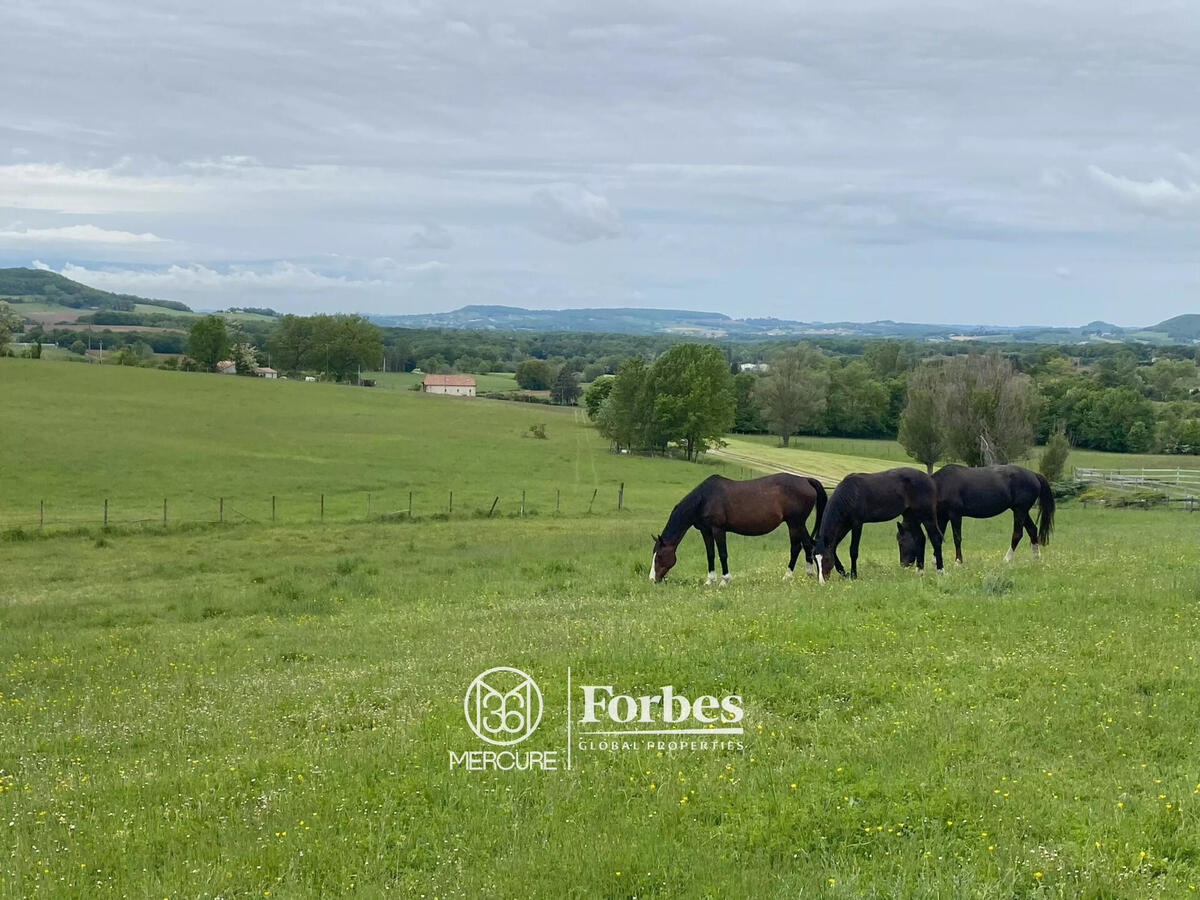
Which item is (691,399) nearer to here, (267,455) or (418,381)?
(267,455)

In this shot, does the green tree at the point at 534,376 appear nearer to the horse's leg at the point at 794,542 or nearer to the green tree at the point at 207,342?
the green tree at the point at 207,342

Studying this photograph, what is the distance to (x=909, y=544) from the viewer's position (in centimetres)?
1720

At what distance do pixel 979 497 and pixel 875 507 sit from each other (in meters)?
2.16

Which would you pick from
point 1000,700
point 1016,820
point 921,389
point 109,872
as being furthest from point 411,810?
point 921,389

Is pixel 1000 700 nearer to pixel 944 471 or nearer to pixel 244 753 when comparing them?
pixel 244 753

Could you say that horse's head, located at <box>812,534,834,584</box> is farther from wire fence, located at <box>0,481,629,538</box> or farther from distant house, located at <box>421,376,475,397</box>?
distant house, located at <box>421,376,475,397</box>

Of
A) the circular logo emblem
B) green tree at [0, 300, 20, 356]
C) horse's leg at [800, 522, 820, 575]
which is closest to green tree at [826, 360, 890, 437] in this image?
horse's leg at [800, 522, 820, 575]

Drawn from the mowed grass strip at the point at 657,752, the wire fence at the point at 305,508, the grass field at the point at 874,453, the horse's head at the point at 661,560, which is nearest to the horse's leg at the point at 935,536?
the mowed grass strip at the point at 657,752

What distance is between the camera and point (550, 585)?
18875 mm

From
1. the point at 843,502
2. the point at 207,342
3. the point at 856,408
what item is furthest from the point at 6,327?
the point at 843,502

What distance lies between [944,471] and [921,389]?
47013 millimetres

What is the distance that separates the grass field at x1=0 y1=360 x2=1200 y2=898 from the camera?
20.8 ft

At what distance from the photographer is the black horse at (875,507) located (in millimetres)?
16328

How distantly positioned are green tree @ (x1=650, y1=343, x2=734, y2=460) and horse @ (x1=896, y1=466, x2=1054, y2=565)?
51.5 meters
